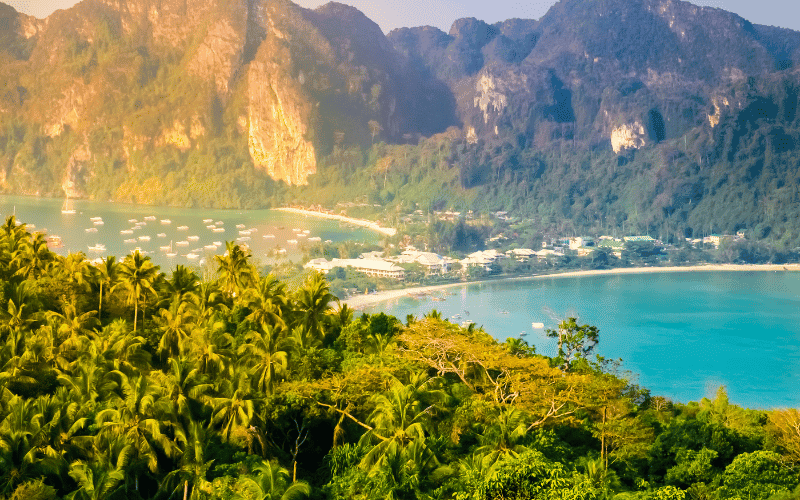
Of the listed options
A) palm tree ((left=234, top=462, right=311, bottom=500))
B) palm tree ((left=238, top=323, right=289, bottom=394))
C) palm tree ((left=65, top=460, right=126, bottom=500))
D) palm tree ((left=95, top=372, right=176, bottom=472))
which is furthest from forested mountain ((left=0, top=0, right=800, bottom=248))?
palm tree ((left=65, top=460, right=126, bottom=500))

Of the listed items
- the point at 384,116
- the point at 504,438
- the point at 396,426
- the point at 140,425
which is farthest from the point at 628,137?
the point at 140,425

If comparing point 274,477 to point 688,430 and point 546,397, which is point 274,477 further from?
point 688,430

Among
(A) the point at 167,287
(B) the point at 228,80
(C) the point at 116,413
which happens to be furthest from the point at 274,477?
(B) the point at 228,80

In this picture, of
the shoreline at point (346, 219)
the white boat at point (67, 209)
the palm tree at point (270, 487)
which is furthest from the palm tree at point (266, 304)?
the white boat at point (67, 209)

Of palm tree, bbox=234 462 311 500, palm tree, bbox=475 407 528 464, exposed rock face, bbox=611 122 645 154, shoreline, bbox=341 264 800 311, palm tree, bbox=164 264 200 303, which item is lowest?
shoreline, bbox=341 264 800 311

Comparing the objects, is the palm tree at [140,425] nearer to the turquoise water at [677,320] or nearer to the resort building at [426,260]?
the turquoise water at [677,320]

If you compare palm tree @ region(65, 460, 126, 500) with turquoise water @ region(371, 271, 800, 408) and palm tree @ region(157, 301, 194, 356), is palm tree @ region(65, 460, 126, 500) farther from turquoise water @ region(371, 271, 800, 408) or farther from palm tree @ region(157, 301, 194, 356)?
turquoise water @ region(371, 271, 800, 408)
